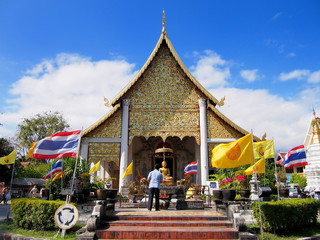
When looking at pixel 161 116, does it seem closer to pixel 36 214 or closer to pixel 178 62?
pixel 178 62

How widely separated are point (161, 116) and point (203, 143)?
8.62ft

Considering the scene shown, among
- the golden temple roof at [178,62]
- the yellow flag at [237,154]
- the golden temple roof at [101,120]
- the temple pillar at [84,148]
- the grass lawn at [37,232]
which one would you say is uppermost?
the golden temple roof at [178,62]

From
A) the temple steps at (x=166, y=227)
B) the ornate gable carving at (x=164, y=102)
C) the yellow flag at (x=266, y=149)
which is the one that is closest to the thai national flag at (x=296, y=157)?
the yellow flag at (x=266, y=149)

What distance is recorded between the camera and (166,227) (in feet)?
19.9

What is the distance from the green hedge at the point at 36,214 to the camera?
6.83 m

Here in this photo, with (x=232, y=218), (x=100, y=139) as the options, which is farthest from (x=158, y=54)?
(x=232, y=218)

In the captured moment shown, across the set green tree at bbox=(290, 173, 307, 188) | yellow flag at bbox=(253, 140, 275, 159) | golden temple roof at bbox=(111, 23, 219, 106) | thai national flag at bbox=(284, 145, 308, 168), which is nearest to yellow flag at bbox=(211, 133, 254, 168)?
yellow flag at bbox=(253, 140, 275, 159)

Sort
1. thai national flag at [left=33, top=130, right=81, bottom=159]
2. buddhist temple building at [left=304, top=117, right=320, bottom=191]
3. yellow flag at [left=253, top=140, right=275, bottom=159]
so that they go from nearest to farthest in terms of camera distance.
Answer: thai national flag at [left=33, top=130, right=81, bottom=159] → yellow flag at [left=253, top=140, right=275, bottom=159] → buddhist temple building at [left=304, top=117, right=320, bottom=191]

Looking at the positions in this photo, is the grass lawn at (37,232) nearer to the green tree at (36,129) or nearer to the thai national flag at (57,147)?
the thai national flag at (57,147)

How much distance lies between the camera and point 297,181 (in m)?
27.2

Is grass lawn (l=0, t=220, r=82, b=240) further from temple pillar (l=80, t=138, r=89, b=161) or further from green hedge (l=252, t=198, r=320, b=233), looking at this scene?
temple pillar (l=80, t=138, r=89, b=161)

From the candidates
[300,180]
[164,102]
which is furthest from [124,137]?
[300,180]

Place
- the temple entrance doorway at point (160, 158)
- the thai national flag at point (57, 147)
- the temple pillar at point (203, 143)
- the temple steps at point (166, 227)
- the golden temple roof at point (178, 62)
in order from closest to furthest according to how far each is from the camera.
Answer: the temple steps at point (166, 227) → the thai national flag at point (57, 147) → the temple pillar at point (203, 143) → the golden temple roof at point (178, 62) → the temple entrance doorway at point (160, 158)

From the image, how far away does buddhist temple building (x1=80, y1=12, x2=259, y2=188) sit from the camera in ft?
47.8
